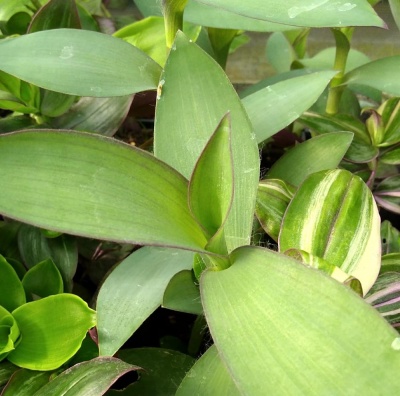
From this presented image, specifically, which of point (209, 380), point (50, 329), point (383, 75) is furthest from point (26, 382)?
point (383, 75)

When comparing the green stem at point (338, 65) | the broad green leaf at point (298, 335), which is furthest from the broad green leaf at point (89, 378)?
the green stem at point (338, 65)

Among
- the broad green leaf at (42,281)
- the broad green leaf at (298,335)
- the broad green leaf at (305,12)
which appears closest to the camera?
the broad green leaf at (298,335)

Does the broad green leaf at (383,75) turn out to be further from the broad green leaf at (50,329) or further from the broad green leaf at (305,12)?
the broad green leaf at (50,329)

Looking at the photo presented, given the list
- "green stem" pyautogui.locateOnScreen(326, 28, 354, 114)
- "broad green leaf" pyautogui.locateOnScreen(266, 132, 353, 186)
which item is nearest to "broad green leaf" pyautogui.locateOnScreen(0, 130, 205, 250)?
"broad green leaf" pyautogui.locateOnScreen(266, 132, 353, 186)

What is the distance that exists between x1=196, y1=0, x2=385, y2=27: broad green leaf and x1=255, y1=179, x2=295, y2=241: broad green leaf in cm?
14

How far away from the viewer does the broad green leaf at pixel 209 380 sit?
1.08ft

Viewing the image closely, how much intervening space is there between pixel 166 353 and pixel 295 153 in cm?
21

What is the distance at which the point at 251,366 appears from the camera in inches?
9.0

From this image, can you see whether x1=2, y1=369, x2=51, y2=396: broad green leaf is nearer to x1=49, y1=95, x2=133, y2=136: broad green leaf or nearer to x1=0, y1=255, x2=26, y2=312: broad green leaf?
x1=0, y1=255, x2=26, y2=312: broad green leaf

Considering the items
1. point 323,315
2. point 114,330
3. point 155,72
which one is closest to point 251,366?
point 323,315

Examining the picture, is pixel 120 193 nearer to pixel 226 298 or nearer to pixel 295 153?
pixel 226 298

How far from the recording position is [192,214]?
0.28m

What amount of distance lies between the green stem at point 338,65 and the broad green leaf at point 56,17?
0.82ft

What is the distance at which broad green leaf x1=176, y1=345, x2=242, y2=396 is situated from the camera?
0.33 metres
